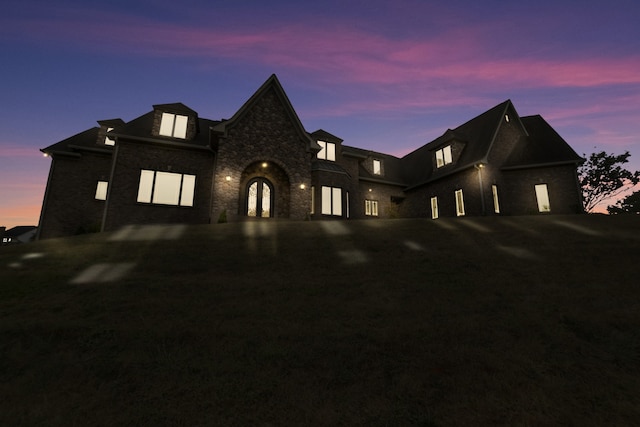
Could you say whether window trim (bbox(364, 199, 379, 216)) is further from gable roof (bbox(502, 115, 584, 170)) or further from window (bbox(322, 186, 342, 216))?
gable roof (bbox(502, 115, 584, 170))

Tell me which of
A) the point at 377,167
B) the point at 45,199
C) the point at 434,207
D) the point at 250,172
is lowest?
the point at 45,199

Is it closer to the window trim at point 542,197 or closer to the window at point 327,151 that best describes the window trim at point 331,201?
the window at point 327,151

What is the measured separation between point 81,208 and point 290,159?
13.0 meters

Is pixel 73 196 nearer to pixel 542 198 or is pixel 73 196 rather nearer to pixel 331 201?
pixel 331 201

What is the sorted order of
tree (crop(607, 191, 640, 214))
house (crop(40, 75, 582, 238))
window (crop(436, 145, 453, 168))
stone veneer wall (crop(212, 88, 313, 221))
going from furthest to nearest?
tree (crop(607, 191, 640, 214)) → window (crop(436, 145, 453, 168)) → house (crop(40, 75, 582, 238)) → stone veneer wall (crop(212, 88, 313, 221))

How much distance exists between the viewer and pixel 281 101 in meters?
19.7

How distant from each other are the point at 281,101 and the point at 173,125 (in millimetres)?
6559

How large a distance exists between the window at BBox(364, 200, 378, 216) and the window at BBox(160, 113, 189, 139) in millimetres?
14213

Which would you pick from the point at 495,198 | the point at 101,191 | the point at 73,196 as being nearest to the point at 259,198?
the point at 101,191

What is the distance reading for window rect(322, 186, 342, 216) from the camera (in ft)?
72.1

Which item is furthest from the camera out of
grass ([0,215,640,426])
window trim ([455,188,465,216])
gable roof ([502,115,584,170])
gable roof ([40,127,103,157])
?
window trim ([455,188,465,216])

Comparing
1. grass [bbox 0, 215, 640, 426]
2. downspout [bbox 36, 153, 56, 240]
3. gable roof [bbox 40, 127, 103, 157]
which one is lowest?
grass [bbox 0, 215, 640, 426]

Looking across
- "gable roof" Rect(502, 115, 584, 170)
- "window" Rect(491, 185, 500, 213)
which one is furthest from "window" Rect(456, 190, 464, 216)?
"gable roof" Rect(502, 115, 584, 170)

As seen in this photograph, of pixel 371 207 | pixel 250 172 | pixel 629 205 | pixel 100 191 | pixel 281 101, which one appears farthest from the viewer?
pixel 629 205
